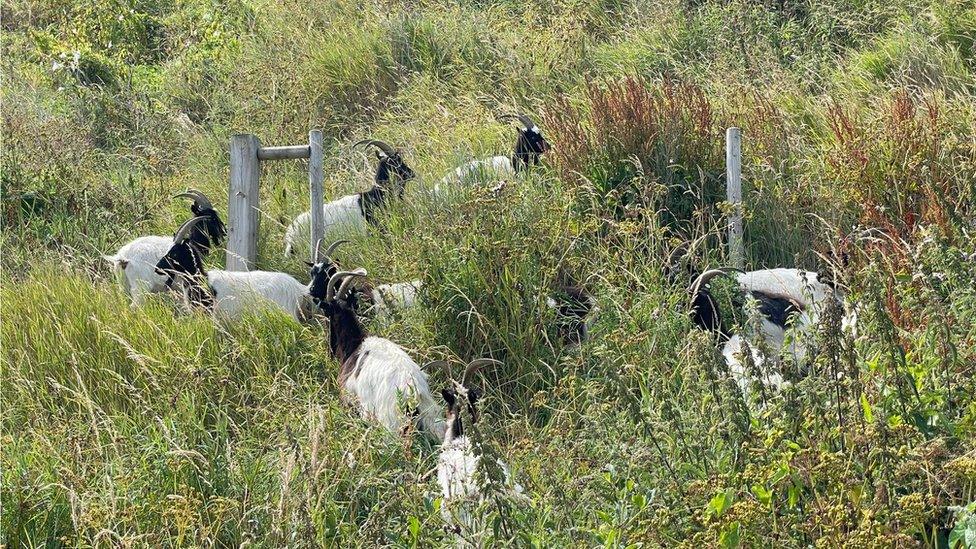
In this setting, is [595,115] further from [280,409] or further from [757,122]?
[280,409]

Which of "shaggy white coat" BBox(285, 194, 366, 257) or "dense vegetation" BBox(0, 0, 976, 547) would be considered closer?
"dense vegetation" BBox(0, 0, 976, 547)

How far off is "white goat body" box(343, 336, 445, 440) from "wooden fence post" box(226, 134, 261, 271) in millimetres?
2523

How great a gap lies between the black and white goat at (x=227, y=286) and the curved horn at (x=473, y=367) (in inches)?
61.5

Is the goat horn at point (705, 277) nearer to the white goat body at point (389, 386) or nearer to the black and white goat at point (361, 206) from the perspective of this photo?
the white goat body at point (389, 386)

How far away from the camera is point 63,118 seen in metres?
14.2

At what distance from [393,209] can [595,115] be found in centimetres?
167

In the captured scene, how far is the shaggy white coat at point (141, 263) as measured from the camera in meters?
8.92

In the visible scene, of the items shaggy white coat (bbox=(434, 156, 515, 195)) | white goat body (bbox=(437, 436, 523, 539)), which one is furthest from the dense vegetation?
shaggy white coat (bbox=(434, 156, 515, 195))

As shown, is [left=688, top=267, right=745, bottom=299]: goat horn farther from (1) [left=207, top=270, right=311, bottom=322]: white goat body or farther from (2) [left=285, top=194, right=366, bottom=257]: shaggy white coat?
(2) [left=285, top=194, right=366, bottom=257]: shaggy white coat

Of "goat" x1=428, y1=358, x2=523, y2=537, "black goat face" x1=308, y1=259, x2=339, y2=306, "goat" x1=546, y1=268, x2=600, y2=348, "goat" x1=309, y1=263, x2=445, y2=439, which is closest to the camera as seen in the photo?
"goat" x1=428, y1=358, x2=523, y2=537

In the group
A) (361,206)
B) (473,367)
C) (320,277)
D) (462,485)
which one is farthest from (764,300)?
(361,206)

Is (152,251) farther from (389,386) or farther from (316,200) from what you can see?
(389,386)

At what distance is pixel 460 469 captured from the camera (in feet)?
16.5

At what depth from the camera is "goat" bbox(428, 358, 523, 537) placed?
4.17 m
